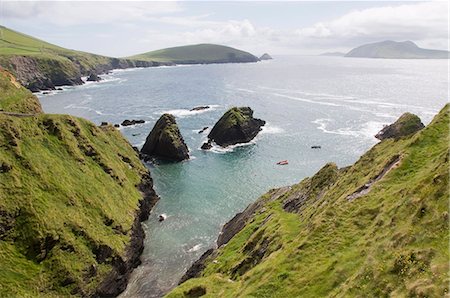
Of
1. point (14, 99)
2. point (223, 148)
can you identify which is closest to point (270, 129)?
point (223, 148)

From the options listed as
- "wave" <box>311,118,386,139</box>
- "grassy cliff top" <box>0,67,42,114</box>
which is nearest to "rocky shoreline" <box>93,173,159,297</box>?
"grassy cliff top" <box>0,67,42,114</box>

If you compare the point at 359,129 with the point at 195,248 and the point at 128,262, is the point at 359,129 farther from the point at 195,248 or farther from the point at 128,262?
the point at 128,262

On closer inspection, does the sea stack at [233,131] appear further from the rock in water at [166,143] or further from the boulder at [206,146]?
the rock in water at [166,143]

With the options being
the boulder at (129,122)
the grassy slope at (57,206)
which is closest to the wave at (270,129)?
the boulder at (129,122)

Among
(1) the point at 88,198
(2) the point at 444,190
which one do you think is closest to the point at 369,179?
(2) the point at 444,190

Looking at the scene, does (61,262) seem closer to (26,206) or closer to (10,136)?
(26,206)

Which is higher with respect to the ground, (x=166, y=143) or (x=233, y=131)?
(x=166, y=143)
